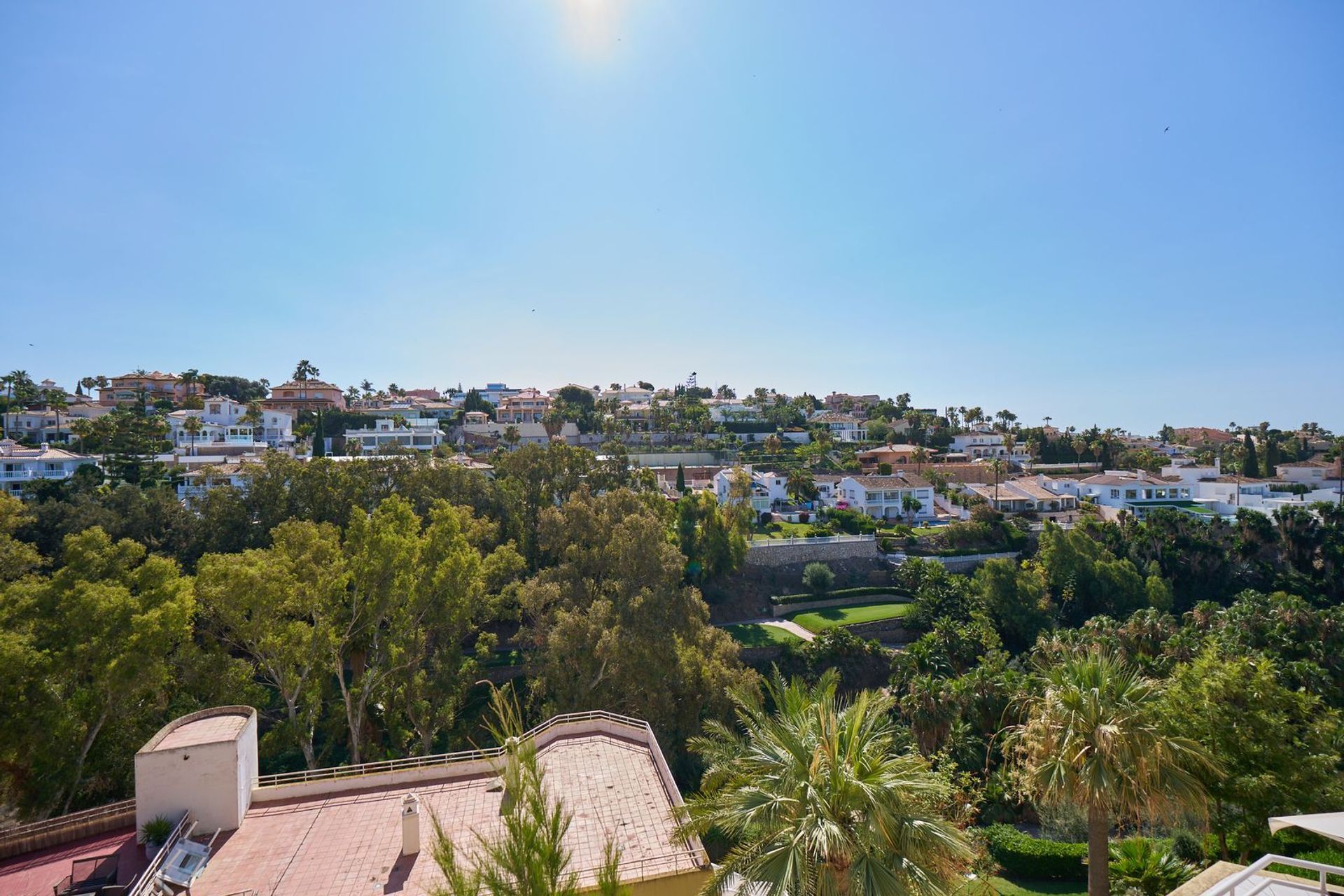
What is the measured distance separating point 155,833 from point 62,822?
239 centimetres

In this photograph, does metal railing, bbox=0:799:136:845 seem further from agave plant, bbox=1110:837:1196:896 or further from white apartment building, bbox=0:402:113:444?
white apartment building, bbox=0:402:113:444

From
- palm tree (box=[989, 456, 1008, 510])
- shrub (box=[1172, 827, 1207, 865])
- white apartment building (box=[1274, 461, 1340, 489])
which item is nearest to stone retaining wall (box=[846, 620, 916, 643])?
shrub (box=[1172, 827, 1207, 865])

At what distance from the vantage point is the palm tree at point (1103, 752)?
24.2 feet

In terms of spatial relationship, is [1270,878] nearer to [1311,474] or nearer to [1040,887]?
[1040,887]

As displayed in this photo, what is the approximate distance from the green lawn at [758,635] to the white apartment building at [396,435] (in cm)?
3392

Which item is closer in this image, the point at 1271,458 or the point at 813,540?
the point at 813,540

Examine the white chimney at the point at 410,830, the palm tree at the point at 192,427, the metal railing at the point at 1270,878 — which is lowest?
the white chimney at the point at 410,830

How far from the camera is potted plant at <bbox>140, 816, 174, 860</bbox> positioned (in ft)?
31.8

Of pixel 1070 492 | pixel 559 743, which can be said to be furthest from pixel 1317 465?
pixel 559 743

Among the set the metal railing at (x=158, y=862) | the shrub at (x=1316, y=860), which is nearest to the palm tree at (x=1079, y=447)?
the shrub at (x=1316, y=860)

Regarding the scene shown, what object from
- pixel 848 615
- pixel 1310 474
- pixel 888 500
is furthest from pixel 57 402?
pixel 1310 474

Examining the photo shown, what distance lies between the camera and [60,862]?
984 centimetres

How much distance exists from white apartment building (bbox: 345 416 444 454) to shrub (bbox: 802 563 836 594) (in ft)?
114

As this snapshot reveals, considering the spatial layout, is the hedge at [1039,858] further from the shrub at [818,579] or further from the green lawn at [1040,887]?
the shrub at [818,579]
